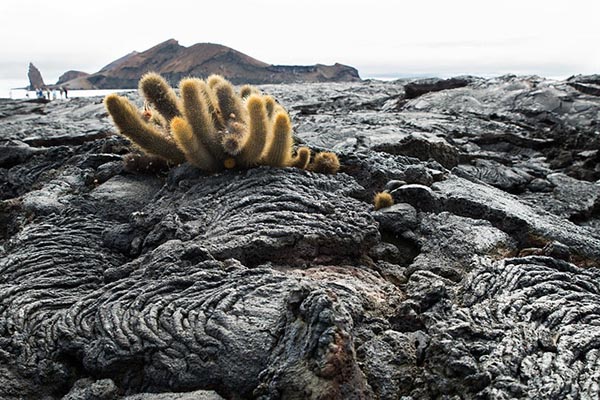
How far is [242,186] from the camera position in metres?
7.30

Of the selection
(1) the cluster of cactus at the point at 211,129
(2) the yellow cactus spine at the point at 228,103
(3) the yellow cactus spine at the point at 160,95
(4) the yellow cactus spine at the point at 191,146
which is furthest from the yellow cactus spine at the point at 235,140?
(3) the yellow cactus spine at the point at 160,95

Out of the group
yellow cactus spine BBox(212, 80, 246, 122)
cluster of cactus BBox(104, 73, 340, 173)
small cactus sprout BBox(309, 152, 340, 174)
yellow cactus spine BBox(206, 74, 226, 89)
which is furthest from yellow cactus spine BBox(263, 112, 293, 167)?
yellow cactus spine BBox(206, 74, 226, 89)

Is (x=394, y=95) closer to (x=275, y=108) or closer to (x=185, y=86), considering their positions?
(x=275, y=108)

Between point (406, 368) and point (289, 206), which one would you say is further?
point (289, 206)

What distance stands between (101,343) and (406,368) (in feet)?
8.35

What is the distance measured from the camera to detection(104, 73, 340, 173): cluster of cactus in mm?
7398

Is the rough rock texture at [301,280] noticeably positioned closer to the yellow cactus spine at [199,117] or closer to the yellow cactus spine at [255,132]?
the yellow cactus spine at [255,132]

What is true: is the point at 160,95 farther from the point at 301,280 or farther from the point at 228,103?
the point at 301,280

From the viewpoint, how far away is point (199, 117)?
757 centimetres

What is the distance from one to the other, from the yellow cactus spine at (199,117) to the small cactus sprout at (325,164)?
1.39 metres

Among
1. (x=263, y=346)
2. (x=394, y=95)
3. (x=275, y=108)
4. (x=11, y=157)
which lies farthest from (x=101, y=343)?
(x=394, y=95)

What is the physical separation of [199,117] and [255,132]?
828mm

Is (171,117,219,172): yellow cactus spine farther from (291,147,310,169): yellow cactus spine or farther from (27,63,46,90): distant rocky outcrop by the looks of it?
(27,63,46,90): distant rocky outcrop

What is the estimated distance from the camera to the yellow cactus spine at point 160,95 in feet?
28.3
